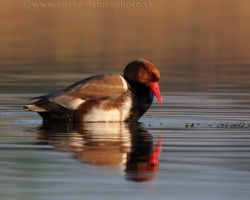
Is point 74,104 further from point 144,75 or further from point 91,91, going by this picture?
point 144,75

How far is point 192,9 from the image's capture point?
158 feet

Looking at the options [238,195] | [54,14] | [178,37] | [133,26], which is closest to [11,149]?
[238,195]

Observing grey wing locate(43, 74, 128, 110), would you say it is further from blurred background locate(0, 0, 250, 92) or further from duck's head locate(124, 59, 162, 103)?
blurred background locate(0, 0, 250, 92)

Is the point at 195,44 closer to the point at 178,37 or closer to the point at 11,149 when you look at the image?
the point at 178,37

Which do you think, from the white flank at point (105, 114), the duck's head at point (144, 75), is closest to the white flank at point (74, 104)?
the white flank at point (105, 114)

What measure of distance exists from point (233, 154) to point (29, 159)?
78.6 inches

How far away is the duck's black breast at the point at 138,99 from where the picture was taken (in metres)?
13.3

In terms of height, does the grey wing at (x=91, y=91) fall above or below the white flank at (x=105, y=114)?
above

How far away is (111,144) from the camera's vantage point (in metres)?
11.1

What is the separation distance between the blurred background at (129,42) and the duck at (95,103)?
353 centimetres

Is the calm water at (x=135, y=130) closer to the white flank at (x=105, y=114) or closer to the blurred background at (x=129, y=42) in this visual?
the blurred background at (x=129, y=42)

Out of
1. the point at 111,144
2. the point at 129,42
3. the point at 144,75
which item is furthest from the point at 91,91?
the point at 129,42

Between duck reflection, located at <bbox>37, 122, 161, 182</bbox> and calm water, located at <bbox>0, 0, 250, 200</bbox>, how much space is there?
11 mm

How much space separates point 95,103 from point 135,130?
0.80 m
